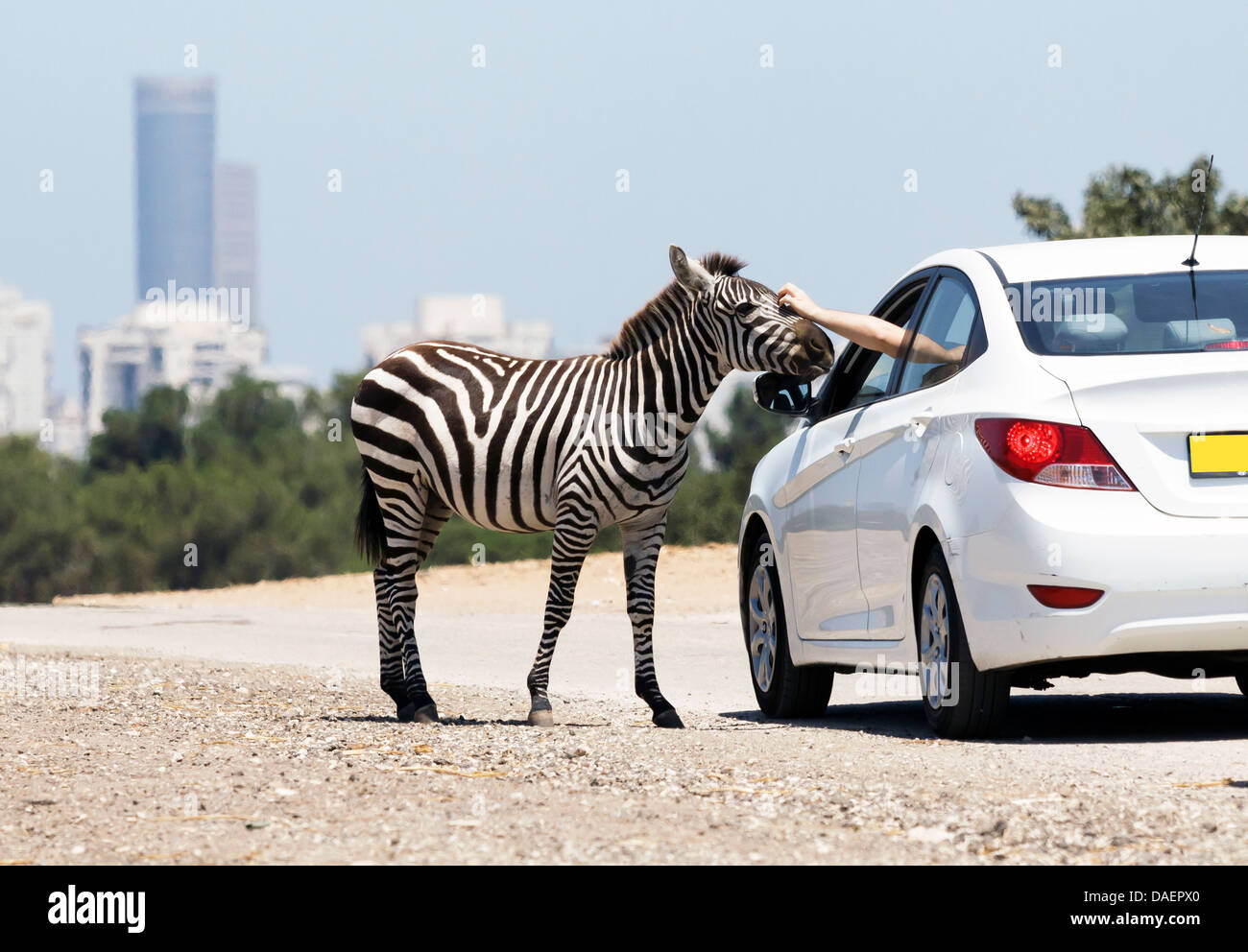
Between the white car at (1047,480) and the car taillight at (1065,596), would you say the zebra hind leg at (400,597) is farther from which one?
the car taillight at (1065,596)

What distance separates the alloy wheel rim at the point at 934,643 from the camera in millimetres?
7688

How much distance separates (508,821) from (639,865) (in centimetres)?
84

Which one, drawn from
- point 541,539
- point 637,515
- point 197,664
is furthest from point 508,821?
point 541,539

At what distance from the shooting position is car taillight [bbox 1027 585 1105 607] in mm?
6980

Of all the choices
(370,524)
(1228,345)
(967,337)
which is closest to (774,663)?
(370,524)

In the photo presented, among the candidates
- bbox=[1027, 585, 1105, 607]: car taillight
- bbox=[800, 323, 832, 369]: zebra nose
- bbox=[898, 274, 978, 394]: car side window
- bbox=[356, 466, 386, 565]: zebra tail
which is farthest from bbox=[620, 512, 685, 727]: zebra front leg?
bbox=[1027, 585, 1105, 607]: car taillight

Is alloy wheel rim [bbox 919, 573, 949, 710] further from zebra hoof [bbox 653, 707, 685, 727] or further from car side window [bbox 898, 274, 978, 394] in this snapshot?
zebra hoof [bbox 653, 707, 685, 727]

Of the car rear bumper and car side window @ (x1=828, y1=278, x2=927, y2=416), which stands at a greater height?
car side window @ (x1=828, y1=278, x2=927, y2=416)

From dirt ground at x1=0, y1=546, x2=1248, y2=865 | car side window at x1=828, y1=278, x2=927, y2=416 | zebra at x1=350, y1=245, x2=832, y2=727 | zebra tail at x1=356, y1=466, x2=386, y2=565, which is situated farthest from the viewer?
zebra tail at x1=356, y1=466, x2=386, y2=565

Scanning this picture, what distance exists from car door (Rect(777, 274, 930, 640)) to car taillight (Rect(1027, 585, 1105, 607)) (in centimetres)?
155

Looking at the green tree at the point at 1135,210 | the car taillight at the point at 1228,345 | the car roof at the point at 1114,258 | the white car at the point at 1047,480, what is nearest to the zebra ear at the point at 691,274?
the white car at the point at 1047,480
